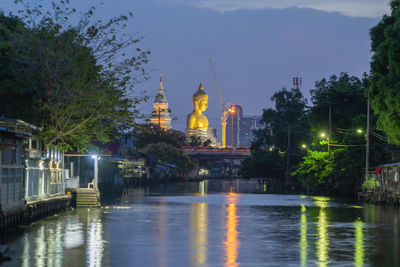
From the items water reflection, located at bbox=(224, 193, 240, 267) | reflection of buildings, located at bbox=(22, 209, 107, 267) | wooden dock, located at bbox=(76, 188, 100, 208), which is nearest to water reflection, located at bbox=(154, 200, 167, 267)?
reflection of buildings, located at bbox=(22, 209, 107, 267)

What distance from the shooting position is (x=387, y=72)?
5650 cm

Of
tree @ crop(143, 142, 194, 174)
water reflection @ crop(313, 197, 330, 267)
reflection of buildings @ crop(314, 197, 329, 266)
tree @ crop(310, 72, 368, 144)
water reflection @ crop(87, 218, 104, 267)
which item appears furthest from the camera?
tree @ crop(143, 142, 194, 174)

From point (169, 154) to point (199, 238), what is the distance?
157312 mm

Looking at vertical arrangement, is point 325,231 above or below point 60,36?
below

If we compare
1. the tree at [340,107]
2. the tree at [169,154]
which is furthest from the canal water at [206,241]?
the tree at [169,154]

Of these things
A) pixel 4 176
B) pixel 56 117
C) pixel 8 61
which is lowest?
pixel 4 176

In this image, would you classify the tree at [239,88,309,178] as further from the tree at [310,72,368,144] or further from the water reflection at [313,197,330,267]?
the water reflection at [313,197,330,267]

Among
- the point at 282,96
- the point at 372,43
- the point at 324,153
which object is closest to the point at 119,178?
the point at 324,153

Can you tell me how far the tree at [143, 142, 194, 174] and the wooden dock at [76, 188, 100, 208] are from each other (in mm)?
126979

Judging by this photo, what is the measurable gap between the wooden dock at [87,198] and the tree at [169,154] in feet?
417

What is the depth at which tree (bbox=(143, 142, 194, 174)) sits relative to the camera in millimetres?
187250

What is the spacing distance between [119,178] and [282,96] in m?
45.3

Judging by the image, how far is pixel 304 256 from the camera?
25.5 metres

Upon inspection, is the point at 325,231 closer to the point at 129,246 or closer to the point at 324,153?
the point at 129,246
